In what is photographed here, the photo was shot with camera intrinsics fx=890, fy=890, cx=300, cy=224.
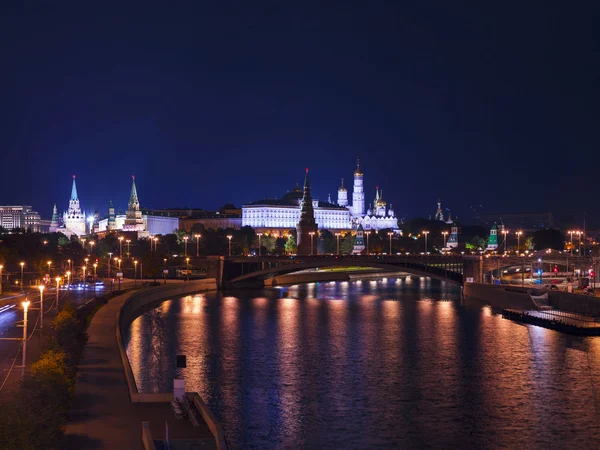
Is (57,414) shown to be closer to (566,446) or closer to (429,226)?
(566,446)

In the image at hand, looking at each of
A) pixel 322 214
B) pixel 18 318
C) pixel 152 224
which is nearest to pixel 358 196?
pixel 322 214

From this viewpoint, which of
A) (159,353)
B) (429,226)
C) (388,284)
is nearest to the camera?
(159,353)

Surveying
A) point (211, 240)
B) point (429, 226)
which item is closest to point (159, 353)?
point (211, 240)

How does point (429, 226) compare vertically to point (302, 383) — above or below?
above

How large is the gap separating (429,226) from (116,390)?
152m

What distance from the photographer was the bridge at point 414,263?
2744 inches

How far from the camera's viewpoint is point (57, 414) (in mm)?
17875

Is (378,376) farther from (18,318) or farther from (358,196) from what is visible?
(358,196)

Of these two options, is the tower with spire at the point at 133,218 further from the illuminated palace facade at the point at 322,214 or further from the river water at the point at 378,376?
the river water at the point at 378,376

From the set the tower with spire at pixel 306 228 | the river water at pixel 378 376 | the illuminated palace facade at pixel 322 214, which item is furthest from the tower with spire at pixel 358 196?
the river water at pixel 378 376

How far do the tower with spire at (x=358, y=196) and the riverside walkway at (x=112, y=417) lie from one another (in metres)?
171

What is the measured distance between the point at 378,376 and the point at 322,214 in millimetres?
148702

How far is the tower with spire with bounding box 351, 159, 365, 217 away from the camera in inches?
7761

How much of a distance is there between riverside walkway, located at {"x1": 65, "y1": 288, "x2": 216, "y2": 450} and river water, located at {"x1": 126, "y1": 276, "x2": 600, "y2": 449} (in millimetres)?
2683
